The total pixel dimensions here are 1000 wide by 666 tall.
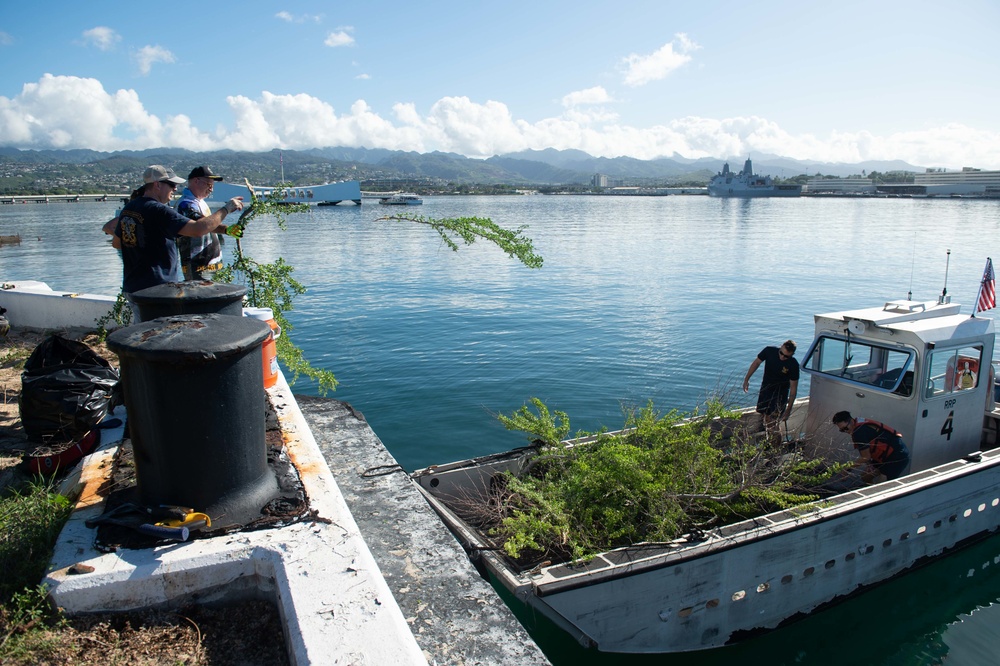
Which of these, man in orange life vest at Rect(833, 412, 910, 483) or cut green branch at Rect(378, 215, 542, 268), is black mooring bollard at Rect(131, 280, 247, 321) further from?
man in orange life vest at Rect(833, 412, 910, 483)

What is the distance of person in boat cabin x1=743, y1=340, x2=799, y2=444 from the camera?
387 inches

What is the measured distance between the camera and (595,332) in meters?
21.4

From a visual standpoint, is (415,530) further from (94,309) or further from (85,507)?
(94,309)

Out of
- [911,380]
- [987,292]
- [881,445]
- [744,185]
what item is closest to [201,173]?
[881,445]

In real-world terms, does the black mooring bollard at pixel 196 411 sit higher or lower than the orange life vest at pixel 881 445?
higher

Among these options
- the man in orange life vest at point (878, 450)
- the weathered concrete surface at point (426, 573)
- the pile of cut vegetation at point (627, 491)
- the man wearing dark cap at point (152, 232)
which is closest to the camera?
the weathered concrete surface at point (426, 573)

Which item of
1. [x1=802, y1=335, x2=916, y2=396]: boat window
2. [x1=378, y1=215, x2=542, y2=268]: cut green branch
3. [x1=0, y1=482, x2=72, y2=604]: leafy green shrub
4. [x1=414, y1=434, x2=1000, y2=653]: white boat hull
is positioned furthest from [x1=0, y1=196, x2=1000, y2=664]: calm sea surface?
[x1=0, y1=482, x2=72, y2=604]: leafy green shrub

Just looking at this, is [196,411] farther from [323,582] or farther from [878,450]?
[878,450]

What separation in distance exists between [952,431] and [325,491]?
8790 millimetres

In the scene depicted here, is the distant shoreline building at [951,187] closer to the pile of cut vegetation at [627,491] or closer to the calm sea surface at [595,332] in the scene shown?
the calm sea surface at [595,332]

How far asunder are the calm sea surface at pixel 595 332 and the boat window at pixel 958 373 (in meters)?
2.60

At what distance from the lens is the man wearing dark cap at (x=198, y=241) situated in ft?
21.1

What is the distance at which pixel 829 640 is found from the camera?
795cm

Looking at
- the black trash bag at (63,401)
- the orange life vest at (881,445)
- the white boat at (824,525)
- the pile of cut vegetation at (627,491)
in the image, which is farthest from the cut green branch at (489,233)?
the orange life vest at (881,445)
